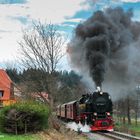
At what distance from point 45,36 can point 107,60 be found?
849cm

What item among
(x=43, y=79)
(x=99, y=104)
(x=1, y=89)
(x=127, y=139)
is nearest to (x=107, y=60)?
(x=99, y=104)

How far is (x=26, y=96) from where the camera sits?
113 feet

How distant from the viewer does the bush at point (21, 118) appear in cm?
2011

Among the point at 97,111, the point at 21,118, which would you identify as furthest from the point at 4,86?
the point at 21,118

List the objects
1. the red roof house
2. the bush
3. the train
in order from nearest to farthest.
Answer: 1. the bush
2. the train
3. the red roof house

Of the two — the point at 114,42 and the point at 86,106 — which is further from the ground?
the point at 114,42

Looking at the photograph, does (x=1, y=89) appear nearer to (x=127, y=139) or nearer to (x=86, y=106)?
(x=86, y=106)

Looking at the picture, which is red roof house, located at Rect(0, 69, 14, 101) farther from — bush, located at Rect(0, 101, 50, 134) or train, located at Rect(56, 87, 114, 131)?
bush, located at Rect(0, 101, 50, 134)

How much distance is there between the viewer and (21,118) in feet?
66.1

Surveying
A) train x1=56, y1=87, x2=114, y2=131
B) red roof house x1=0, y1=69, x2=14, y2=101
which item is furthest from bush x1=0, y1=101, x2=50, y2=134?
red roof house x1=0, y1=69, x2=14, y2=101

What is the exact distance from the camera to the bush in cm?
2011

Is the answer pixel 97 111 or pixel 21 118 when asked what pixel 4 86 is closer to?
pixel 97 111

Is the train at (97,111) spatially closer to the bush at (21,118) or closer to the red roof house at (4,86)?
the bush at (21,118)

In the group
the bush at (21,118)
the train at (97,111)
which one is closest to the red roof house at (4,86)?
the train at (97,111)
